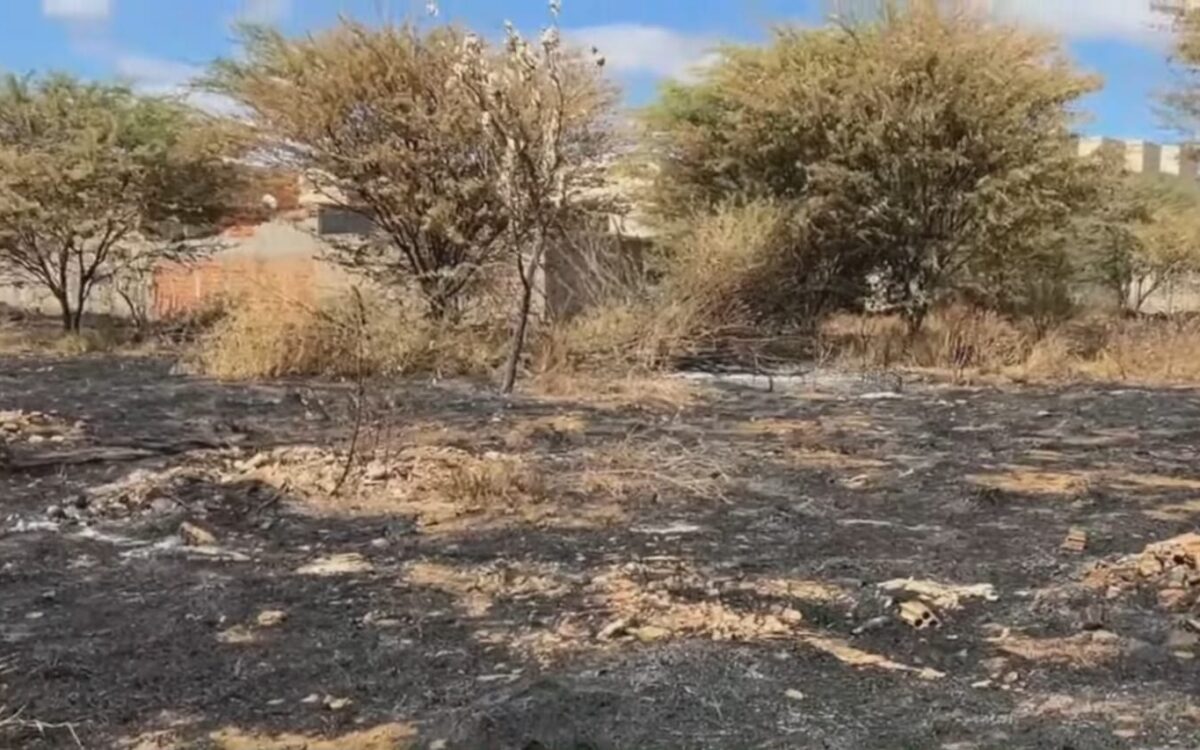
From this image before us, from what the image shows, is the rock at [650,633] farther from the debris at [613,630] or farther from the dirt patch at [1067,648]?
→ the dirt patch at [1067,648]

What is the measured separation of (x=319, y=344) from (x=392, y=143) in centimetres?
316

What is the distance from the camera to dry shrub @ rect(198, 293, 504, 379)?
13.1m

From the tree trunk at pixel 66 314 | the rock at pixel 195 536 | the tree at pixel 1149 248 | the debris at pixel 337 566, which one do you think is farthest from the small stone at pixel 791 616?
the tree at pixel 1149 248

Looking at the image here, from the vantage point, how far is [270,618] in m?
4.51

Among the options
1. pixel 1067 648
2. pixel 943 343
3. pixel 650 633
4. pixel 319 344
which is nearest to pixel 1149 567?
pixel 1067 648

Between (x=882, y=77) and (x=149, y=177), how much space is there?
32.8 ft

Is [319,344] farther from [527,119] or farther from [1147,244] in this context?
[1147,244]

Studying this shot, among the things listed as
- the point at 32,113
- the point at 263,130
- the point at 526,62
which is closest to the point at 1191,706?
the point at 526,62

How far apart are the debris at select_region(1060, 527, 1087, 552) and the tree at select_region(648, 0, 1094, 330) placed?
10.7 m

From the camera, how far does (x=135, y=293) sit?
761 inches

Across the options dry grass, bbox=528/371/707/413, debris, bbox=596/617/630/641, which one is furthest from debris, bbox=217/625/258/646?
dry grass, bbox=528/371/707/413

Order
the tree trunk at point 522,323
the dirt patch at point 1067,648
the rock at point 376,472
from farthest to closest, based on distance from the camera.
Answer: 1. the tree trunk at point 522,323
2. the rock at point 376,472
3. the dirt patch at point 1067,648

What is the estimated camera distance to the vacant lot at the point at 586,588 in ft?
11.7

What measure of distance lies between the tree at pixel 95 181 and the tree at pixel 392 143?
1.50m
